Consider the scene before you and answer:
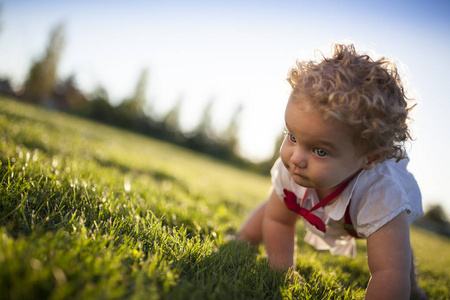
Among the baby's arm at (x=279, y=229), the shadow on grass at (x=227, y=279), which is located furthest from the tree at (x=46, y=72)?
the shadow on grass at (x=227, y=279)

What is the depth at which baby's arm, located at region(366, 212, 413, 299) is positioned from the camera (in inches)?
57.5

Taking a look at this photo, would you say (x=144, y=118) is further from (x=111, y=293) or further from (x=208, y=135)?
(x=111, y=293)

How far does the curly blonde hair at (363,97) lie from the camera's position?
1421 millimetres

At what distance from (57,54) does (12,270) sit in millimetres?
41063

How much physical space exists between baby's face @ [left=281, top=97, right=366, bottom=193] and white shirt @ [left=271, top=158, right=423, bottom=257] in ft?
0.75

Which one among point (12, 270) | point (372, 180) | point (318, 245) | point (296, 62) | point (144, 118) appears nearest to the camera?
point (12, 270)

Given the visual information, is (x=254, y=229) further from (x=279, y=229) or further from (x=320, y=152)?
(x=320, y=152)

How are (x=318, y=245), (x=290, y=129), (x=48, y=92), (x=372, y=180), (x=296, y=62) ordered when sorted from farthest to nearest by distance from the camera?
1. (x=48, y=92)
2. (x=318, y=245)
3. (x=296, y=62)
4. (x=372, y=180)
5. (x=290, y=129)

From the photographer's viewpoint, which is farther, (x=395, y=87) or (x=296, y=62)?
(x=296, y=62)

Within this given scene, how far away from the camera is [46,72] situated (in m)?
33.3

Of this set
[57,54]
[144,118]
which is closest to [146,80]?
[144,118]

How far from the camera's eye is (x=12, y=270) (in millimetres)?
825

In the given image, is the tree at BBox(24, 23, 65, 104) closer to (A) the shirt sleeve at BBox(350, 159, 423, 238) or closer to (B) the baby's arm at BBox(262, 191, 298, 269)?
(B) the baby's arm at BBox(262, 191, 298, 269)

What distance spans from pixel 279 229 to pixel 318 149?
864mm
